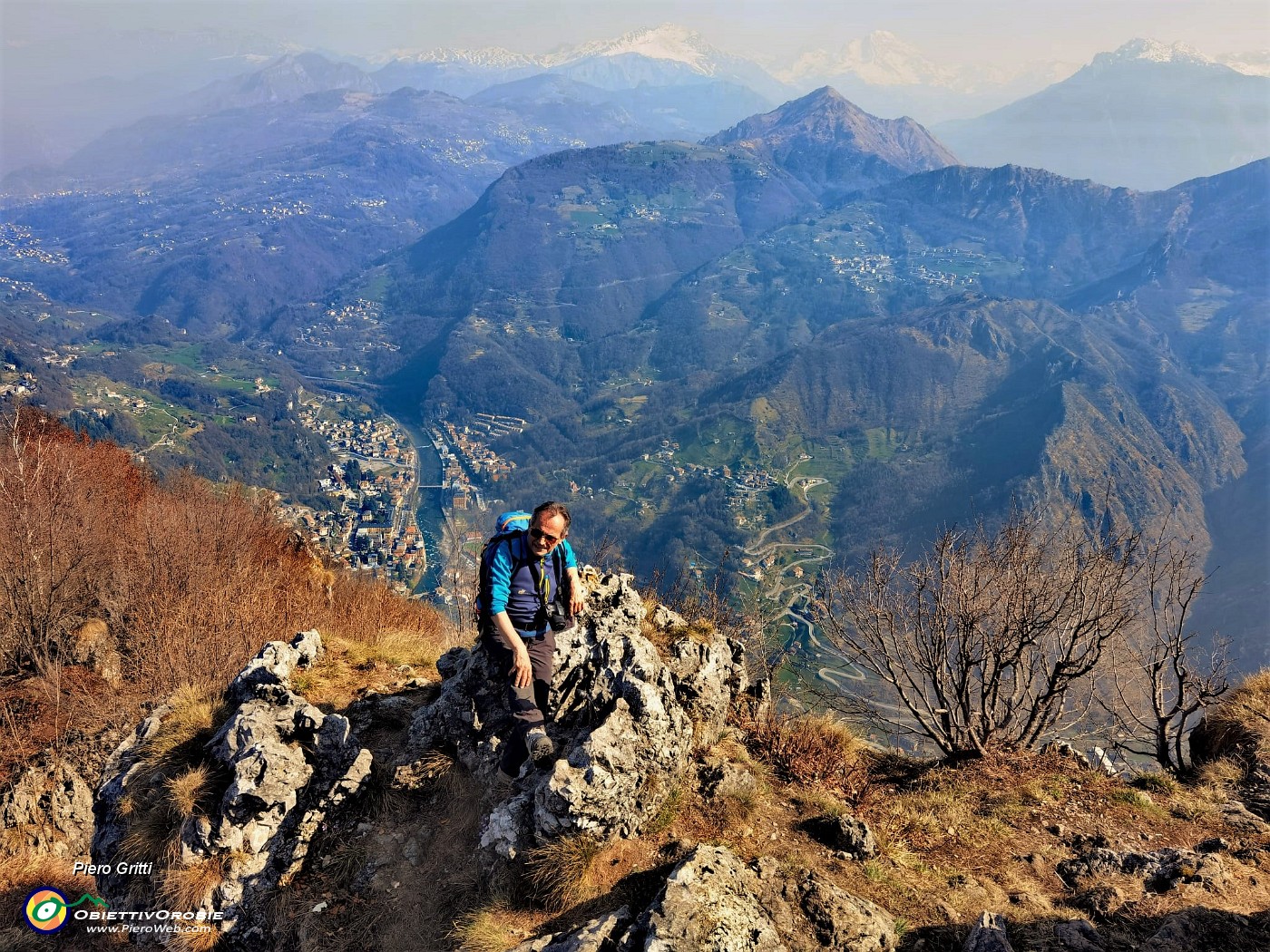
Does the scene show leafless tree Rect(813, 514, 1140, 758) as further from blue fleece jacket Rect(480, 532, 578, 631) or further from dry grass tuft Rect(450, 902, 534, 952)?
dry grass tuft Rect(450, 902, 534, 952)

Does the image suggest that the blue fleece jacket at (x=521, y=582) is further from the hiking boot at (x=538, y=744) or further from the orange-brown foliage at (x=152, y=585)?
the orange-brown foliage at (x=152, y=585)

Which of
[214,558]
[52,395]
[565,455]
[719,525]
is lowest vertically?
[719,525]

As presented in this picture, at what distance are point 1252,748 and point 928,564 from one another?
638cm

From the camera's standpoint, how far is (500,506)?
122188mm

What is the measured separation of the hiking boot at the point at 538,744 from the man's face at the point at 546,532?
221 centimetres

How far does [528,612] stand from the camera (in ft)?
25.5

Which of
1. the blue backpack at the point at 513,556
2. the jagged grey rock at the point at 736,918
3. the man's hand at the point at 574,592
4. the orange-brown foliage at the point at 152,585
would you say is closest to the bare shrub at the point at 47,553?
the orange-brown foliage at the point at 152,585

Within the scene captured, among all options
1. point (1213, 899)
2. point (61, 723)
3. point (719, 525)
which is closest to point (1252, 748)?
point (1213, 899)

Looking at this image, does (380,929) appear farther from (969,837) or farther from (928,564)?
(928,564)

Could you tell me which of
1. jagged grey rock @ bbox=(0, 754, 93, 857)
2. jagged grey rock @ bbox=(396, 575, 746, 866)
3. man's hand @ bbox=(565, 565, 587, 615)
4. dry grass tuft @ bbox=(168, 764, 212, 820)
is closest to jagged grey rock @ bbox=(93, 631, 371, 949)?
dry grass tuft @ bbox=(168, 764, 212, 820)

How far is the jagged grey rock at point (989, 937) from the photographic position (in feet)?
20.4
